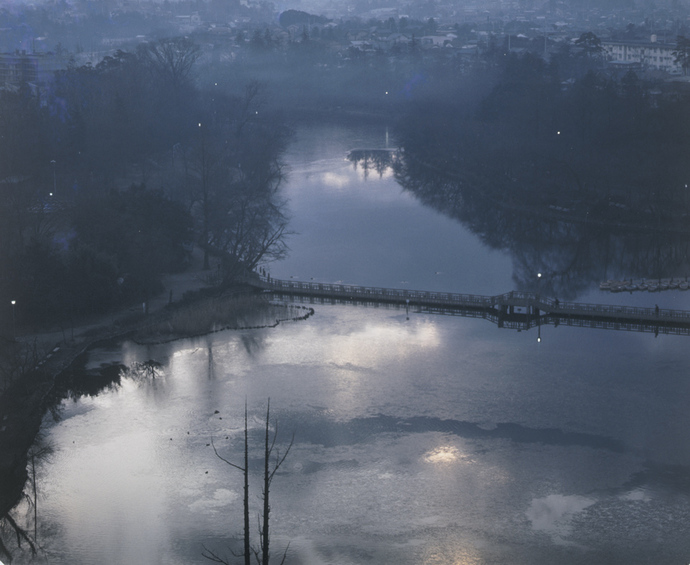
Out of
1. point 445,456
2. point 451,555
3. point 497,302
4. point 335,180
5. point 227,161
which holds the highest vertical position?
point 227,161

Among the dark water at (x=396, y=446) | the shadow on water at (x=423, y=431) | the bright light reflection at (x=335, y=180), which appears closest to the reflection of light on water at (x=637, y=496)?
the dark water at (x=396, y=446)

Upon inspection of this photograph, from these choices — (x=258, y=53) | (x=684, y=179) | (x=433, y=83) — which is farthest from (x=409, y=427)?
(x=258, y=53)

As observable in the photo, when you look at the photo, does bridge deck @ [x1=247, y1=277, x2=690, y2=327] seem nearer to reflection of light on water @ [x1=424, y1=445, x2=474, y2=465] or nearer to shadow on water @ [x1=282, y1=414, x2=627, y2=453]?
shadow on water @ [x1=282, y1=414, x2=627, y2=453]

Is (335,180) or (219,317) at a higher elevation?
(335,180)

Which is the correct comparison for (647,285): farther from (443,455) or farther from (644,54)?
(644,54)

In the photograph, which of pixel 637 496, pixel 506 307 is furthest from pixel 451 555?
pixel 506 307
